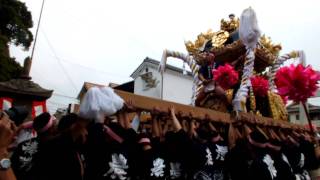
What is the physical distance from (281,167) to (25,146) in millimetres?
2071

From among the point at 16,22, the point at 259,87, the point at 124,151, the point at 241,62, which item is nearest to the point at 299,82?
the point at 259,87

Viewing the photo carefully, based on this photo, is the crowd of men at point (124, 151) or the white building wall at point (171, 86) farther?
the white building wall at point (171, 86)

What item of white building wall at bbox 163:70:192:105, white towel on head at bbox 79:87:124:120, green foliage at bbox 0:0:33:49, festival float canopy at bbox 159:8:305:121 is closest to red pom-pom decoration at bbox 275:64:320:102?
festival float canopy at bbox 159:8:305:121

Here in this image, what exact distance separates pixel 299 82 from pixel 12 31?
1044cm

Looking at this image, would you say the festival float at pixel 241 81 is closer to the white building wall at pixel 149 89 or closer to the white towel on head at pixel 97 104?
the white towel on head at pixel 97 104

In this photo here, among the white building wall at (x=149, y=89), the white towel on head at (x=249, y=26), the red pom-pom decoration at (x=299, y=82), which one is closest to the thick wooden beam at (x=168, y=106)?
the red pom-pom decoration at (x=299, y=82)

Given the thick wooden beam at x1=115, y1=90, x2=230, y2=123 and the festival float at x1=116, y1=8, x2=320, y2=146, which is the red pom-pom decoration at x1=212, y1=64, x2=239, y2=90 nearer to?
the festival float at x1=116, y1=8, x2=320, y2=146

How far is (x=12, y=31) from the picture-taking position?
11.2 m

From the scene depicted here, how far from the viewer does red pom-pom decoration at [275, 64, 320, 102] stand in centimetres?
323

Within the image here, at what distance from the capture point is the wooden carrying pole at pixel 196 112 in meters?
2.24

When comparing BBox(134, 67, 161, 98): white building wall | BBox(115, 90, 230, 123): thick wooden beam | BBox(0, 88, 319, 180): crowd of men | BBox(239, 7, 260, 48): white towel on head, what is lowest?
BBox(0, 88, 319, 180): crowd of men

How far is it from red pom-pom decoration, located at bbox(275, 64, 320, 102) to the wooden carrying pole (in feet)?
1.10

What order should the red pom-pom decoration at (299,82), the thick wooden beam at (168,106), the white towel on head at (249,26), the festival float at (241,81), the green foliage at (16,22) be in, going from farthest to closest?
the green foliage at (16,22), the white towel on head at (249,26), the red pom-pom decoration at (299,82), the festival float at (241,81), the thick wooden beam at (168,106)

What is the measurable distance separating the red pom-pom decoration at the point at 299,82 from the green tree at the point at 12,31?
333 inches
